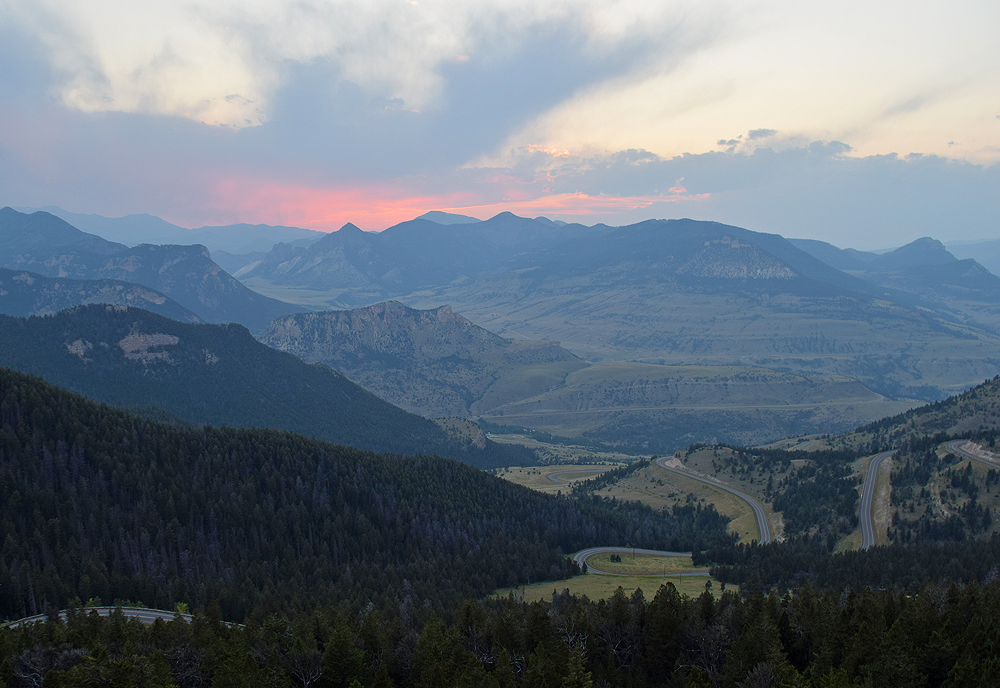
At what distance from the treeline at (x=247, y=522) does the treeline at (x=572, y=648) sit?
2880 cm

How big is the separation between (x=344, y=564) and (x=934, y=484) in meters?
122

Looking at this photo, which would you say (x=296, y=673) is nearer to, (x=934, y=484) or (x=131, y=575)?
(x=131, y=575)

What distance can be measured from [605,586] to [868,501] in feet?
239

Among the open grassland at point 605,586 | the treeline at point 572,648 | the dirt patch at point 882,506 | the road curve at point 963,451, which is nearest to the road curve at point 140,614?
the treeline at point 572,648

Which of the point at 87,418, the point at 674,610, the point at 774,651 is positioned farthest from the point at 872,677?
the point at 87,418

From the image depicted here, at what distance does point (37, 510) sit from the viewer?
124m

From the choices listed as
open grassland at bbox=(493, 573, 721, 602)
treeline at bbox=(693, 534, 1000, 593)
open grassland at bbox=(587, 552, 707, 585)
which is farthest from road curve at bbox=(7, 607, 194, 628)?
treeline at bbox=(693, 534, 1000, 593)

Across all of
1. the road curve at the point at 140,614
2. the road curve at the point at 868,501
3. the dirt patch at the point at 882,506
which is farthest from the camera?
the road curve at the point at 868,501

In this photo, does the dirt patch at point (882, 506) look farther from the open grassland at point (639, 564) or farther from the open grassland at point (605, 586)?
the open grassland at point (605, 586)

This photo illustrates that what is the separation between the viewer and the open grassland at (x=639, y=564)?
137 m

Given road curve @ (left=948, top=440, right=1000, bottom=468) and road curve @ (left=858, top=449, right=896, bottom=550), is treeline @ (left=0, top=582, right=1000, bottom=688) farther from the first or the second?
road curve @ (left=948, top=440, right=1000, bottom=468)

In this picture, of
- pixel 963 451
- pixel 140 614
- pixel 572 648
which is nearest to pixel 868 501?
pixel 963 451

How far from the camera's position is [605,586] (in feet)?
410

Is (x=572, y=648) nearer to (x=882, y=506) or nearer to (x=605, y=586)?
(x=605, y=586)
